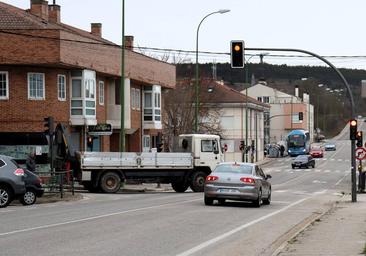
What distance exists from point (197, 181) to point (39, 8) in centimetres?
1810

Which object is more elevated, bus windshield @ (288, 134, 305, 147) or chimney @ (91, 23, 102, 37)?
chimney @ (91, 23, 102, 37)

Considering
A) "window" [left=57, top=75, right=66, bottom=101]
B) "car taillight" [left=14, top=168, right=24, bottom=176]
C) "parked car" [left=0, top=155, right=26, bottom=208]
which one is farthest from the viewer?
"window" [left=57, top=75, right=66, bottom=101]

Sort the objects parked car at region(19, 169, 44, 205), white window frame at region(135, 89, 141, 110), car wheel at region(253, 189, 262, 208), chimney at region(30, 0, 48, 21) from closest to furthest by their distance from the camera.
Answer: car wheel at region(253, 189, 262, 208) → parked car at region(19, 169, 44, 205) → chimney at region(30, 0, 48, 21) → white window frame at region(135, 89, 141, 110)

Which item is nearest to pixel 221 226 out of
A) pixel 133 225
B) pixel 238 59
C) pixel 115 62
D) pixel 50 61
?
pixel 133 225

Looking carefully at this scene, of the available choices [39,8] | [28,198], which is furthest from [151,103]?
[28,198]

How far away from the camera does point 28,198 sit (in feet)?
80.2

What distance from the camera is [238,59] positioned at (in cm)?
2706

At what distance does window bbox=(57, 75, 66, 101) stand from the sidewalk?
24.4m

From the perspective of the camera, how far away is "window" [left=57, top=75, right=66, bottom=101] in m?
41.5

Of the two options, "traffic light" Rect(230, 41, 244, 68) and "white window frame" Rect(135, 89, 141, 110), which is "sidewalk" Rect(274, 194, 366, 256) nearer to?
"traffic light" Rect(230, 41, 244, 68)

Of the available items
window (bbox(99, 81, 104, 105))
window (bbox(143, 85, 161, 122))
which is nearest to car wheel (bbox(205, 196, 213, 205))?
window (bbox(99, 81, 104, 105))

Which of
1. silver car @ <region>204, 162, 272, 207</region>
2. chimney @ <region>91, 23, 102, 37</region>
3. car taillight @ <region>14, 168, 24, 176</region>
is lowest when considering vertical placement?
silver car @ <region>204, 162, 272, 207</region>

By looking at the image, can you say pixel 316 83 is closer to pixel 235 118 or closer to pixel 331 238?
pixel 235 118

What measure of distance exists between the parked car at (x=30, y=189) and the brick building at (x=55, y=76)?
1524 cm
